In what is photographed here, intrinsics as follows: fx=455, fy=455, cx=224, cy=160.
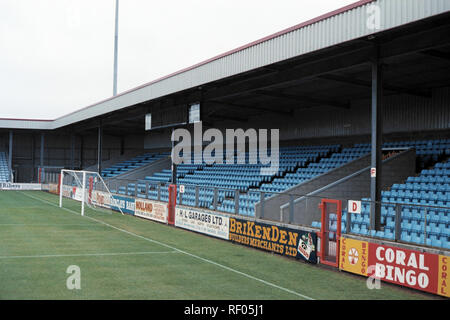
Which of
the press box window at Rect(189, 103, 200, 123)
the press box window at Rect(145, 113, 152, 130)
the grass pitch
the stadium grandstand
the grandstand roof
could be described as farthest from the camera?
the press box window at Rect(145, 113, 152, 130)

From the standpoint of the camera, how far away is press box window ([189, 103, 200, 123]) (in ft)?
67.9

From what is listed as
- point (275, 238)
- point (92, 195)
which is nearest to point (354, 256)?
point (275, 238)

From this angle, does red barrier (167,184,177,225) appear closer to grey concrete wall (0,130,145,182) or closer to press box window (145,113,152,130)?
press box window (145,113,152,130)

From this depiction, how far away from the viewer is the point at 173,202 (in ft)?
66.9

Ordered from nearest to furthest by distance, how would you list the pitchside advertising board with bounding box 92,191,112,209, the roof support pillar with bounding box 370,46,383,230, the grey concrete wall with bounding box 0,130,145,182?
the roof support pillar with bounding box 370,46,383,230 → the pitchside advertising board with bounding box 92,191,112,209 → the grey concrete wall with bounding box 0,130,145,182

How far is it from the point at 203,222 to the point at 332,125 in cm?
1099

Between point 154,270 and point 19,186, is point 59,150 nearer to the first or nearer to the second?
point 19,186

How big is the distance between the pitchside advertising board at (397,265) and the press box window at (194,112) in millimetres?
10913

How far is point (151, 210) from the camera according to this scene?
22.4 metres

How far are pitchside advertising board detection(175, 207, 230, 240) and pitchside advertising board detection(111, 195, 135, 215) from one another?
18.4 feet

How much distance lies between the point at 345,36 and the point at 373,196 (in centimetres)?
445

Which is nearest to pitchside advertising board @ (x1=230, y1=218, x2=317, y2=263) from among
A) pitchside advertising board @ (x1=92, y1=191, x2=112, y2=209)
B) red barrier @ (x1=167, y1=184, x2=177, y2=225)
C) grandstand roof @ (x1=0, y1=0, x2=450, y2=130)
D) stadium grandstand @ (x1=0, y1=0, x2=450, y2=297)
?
stadium grandstand @ (x1=0, y1=0, x2=450, y2=297)
